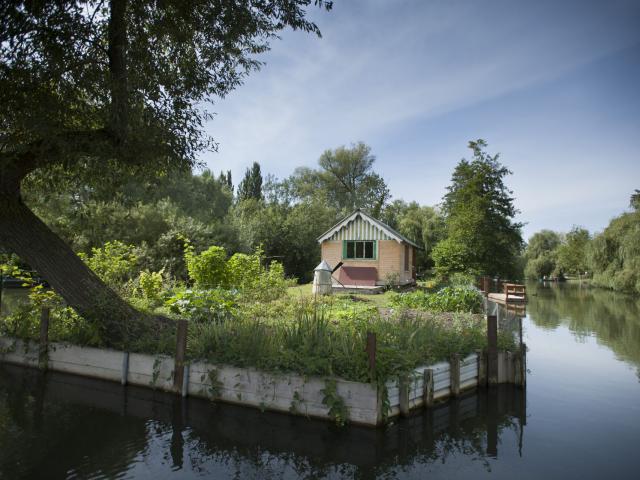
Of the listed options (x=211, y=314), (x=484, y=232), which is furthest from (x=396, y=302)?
(x=484, y=232)

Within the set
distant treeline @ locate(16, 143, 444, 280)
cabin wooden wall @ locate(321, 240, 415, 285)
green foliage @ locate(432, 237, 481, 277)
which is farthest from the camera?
green foliage @ locate(432, 237, 481, 277)

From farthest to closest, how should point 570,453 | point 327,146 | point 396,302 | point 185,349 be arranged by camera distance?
point 327,146
point 396,302
point 185,349
point 570,453

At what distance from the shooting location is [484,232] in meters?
30.3

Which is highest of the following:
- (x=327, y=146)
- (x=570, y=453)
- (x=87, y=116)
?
(x=327, y=146)

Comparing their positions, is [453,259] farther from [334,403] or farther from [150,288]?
[334,403]

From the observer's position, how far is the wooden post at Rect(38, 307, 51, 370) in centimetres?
885

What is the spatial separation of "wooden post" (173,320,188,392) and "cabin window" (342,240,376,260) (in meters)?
18.1

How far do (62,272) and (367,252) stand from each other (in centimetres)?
1830

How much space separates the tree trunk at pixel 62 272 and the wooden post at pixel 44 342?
81cm

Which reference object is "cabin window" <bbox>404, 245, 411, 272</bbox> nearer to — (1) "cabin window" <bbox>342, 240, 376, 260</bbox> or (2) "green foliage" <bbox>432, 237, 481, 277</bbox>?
(1) "cabin window" <bbox>342, 240, 376, 260</bbox>

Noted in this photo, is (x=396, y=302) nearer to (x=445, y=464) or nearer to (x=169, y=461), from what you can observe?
(x=445, y=464)

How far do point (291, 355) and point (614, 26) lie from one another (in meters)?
13.5

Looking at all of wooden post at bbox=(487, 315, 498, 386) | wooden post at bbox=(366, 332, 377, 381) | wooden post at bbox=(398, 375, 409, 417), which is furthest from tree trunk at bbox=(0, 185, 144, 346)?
wooden post at bbox=(487, 315, 498, 386)

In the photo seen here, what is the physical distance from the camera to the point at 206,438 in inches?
239
